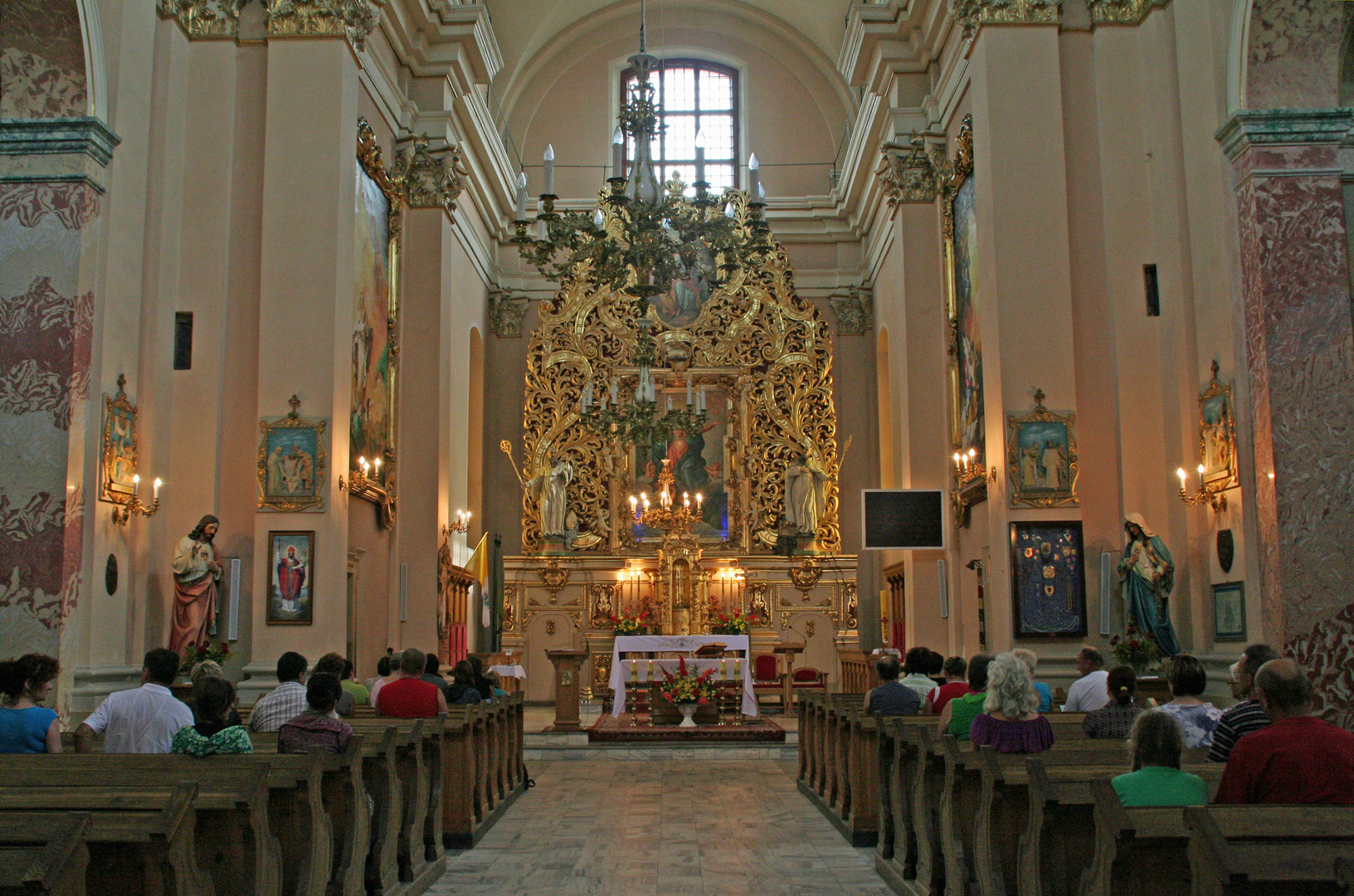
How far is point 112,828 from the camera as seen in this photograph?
392 centimetres

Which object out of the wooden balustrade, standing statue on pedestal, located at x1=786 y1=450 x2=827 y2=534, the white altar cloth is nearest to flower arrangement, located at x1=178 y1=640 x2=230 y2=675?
the wooden balustrade

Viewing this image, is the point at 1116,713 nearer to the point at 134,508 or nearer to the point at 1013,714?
the point at 1013,714

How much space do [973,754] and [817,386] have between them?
15.5 meters

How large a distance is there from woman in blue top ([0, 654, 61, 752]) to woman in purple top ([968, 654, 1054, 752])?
4210mm

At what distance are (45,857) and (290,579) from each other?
342 inches

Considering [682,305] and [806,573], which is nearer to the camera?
[806,573]

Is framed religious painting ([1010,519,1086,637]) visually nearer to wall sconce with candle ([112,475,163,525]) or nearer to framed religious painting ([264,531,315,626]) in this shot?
framed religious painting ([264,531,315,626])

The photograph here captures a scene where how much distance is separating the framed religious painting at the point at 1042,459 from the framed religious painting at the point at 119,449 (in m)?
7.66

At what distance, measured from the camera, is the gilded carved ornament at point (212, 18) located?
486 inches

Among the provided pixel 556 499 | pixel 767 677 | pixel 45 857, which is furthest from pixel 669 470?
pixel 45 857

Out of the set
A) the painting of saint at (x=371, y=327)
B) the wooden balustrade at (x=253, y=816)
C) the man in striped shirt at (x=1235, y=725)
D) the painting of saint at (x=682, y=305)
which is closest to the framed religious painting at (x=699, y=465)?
the painting of saint at (x=682, y=305)

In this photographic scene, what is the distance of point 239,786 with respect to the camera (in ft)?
15.0

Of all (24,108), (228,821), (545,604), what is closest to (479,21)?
(24,108)

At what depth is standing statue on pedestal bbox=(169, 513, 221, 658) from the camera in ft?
36.0
